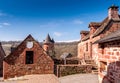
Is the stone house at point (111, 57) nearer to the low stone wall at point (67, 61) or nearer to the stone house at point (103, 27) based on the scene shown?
the stone house at point (103, 27)

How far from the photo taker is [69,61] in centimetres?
2622

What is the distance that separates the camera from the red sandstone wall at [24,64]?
22.2m

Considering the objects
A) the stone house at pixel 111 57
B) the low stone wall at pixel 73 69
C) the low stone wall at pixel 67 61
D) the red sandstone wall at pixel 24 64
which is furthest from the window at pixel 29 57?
the stone house at pixel 111 57

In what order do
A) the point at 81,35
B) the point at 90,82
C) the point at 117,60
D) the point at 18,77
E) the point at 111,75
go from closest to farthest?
1. the point at 117,60
2. the point at 111,75
3. the point at 90,82
4. the point at 18,77
5. the point at 81,35

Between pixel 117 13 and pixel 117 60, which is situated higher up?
pixel 117 13

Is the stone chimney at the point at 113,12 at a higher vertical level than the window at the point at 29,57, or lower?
higher

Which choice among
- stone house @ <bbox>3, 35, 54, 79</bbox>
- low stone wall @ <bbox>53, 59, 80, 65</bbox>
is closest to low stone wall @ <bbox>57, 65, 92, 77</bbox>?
stone house @ <bbox>3, 35, 54, 79</bbox>

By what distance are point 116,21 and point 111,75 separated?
685 inches

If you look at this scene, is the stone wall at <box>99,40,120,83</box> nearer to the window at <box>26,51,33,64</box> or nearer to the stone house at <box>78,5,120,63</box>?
the stone house at <box>78,5,120,63</box>

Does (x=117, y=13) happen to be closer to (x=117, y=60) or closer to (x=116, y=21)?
(x=116, y=21)

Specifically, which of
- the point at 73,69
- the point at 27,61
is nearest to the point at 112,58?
the point at 73,69

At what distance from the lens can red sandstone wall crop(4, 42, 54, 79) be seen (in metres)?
22.2

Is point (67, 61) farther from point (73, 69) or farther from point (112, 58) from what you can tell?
point (112, 58)

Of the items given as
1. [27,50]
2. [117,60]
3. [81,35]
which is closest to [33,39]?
[27,50]
